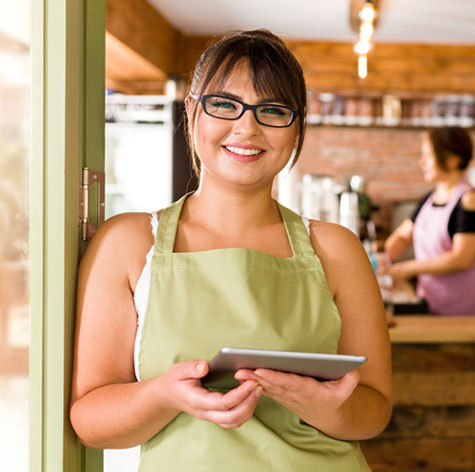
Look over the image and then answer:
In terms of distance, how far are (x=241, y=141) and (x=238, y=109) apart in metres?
0.06

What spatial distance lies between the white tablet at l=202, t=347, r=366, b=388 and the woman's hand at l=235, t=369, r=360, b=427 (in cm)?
1

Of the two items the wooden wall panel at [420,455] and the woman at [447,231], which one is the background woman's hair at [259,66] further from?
the woman at [447,231]

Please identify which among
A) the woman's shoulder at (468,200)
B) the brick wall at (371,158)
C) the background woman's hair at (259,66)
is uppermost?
the brick wall at (371,158)

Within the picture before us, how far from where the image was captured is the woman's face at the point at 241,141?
1176mm

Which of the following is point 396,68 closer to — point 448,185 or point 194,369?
point 448,185

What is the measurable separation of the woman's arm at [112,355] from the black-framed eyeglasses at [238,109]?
0.84ft

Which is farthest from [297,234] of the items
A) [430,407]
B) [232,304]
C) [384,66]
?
[384,66]

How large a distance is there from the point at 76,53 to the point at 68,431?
678mm

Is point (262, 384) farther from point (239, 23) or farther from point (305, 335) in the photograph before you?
point (239, 23)

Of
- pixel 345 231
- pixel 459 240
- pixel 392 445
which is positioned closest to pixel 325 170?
pixel 459 240

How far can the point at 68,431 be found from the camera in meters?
1.18

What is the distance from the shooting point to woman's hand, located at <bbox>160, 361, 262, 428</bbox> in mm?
963

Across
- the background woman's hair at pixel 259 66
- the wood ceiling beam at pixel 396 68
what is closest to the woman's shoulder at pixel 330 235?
the background woman's hair at pixel 259 66

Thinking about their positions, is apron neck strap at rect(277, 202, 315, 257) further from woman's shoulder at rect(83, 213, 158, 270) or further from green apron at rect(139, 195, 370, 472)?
woman's shoulder at rect(83, 213, 158, 270)
